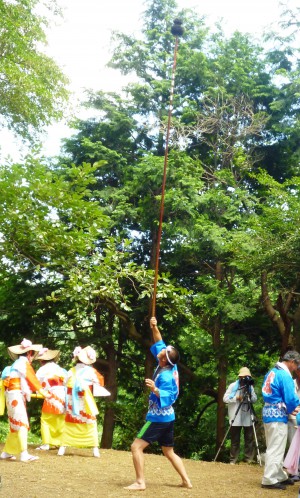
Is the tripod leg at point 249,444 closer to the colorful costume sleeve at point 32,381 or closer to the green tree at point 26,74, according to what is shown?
the colorful costume sleeve at point 32,381

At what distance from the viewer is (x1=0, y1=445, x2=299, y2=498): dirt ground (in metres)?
7.19

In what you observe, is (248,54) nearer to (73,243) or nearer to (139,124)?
(139,124)

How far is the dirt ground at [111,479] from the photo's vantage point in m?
7.19

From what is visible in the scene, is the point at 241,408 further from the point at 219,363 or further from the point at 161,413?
the point at 161,413

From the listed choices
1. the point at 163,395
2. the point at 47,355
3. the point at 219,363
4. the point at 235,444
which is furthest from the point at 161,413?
the point at 219,363

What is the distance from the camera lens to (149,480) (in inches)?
332

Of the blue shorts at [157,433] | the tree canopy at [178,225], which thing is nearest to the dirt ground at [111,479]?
the blue shorts at [157,433]

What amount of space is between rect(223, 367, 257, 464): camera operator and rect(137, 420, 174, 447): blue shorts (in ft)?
15.7

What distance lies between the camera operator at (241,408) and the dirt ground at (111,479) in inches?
54.8

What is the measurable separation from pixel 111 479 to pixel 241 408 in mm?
4663

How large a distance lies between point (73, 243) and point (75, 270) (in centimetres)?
61

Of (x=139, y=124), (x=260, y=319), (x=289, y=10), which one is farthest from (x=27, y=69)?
(x=260, y=319)

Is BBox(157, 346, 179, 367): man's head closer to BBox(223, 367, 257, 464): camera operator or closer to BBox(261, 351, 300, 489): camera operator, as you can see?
BBox(261, 351, 300, 489): camera operator

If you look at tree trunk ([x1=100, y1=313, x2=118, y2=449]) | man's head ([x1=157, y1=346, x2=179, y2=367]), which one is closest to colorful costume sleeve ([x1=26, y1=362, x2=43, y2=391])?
man's head ([x1=157, y1=346, x2=179, y2=367])
